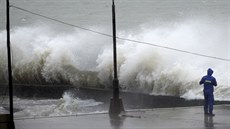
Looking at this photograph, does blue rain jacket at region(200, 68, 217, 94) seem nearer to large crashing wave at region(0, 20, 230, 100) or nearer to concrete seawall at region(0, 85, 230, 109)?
concrete seawall at region(0, 85, 230, 109)

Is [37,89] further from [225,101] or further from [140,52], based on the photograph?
[225,101]

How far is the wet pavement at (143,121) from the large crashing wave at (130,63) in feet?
16.1

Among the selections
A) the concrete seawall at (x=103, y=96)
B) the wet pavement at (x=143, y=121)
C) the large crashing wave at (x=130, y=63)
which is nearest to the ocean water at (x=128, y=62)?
the large crashing wave at (x=130, y=63)

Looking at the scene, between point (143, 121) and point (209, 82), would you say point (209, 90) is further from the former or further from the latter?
point (143, 121)

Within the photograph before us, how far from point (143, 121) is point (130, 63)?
552 inches

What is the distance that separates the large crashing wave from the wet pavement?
16.1 ft

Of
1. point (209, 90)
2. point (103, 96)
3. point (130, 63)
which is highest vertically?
point (130, 63)

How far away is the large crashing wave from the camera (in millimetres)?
25708

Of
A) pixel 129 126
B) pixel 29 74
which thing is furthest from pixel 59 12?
pixel 129 126

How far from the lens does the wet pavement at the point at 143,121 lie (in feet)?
47.4

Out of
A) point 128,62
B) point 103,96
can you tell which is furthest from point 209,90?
point 128,62

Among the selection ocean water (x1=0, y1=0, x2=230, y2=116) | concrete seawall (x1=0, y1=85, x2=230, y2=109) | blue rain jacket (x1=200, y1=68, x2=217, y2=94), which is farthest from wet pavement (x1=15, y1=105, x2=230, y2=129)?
ocean water (x1=0, y1=0, x2=230, y2=116)

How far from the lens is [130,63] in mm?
29375

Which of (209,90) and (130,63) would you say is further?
(130,63)
